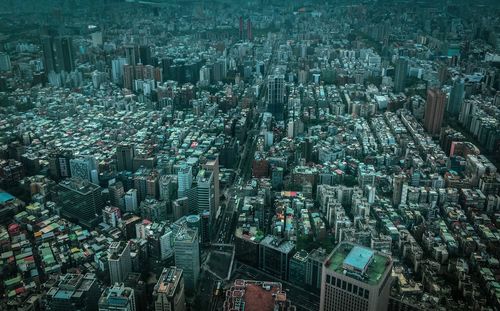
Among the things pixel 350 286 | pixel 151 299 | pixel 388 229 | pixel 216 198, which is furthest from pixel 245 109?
pixel 350 286

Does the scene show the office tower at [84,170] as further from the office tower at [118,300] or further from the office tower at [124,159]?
the office tower at [118,300]

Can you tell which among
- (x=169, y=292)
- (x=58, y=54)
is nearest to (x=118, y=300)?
(x=169, y=292)

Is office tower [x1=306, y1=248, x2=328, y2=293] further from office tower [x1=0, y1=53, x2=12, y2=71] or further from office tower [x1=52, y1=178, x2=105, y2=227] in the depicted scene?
office tower [x1=0, y1=53, x2=12, y2=71]

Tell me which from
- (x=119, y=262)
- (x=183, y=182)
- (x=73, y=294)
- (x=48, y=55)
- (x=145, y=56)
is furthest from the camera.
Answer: (x=145, y=56)

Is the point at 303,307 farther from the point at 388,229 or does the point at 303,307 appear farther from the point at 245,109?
the point at 245,109

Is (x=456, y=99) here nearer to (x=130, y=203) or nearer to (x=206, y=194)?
(x=206, y=194)

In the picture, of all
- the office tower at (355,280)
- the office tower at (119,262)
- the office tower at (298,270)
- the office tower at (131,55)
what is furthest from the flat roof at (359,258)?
the office tower at (131,55)
